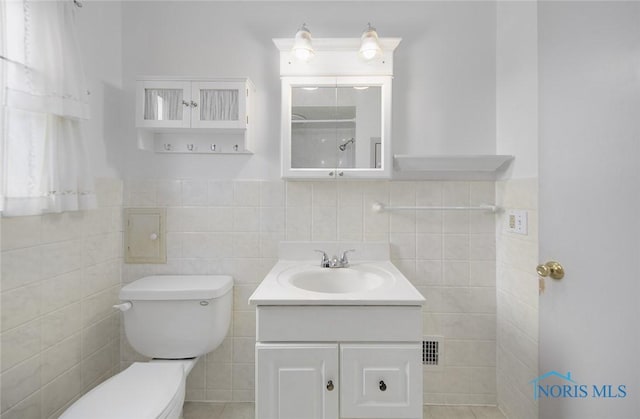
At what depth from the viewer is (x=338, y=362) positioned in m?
1.15

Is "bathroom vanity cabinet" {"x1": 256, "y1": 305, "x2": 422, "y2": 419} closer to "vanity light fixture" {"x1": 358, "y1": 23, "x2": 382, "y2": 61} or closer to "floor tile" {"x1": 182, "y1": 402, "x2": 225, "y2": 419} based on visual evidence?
"floor tile" {"x1": 182, "y1": 402, "x2": 225, "y2": 419}

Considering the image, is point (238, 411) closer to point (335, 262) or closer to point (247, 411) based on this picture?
point (247, 411)

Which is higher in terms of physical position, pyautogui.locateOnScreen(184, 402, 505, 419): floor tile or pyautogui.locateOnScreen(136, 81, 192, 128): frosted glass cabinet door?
pyautogui.locateOnScreen(136, 81, 192, 128): frosted glass cabinet door

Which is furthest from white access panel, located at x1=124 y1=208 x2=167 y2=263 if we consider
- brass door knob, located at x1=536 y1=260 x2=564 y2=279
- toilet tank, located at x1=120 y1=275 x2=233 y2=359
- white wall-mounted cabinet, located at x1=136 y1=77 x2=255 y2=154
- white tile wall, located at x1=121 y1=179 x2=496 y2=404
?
brass door knob, located at x1=536 y1=260 x2=564 y2=279

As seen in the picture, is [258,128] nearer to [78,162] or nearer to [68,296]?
[78,162]

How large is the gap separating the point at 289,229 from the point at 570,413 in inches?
56.6

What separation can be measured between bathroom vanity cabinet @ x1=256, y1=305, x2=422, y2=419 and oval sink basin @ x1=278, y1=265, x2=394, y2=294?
353 millimetres

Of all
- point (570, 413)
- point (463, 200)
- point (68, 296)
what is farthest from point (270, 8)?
point (570, 413)

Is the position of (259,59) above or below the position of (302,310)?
above

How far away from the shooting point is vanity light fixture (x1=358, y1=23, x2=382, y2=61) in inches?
58.9

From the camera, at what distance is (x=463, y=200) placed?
1737mm

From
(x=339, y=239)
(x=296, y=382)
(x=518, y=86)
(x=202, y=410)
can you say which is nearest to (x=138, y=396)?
(x=296, y=382)

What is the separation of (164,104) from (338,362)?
141 cm

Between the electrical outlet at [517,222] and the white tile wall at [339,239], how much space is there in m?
0.15
